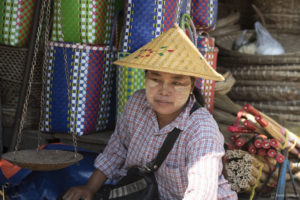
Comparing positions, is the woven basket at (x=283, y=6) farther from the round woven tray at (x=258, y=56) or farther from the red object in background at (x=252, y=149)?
the red object in background at (x=252, y=149)

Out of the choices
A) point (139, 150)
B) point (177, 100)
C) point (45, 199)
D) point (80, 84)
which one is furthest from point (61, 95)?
point (177, 100)

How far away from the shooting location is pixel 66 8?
2836mm

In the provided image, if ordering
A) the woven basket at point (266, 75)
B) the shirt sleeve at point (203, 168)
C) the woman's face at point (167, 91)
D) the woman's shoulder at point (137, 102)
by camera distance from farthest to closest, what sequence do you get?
the woven basket at point (266, 75) → the woman's shoulder at point (137, 102) → the woman's face at point (167, 91) → the shirt sleeve at point (203, 168)

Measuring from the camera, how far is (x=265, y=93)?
3904 mm

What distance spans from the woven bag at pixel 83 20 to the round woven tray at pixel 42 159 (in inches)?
30.7

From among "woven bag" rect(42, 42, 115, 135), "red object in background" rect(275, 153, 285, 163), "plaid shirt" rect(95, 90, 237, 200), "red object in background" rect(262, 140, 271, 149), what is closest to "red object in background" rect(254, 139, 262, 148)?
"red object in background" rect(262, 140, 271, 149)

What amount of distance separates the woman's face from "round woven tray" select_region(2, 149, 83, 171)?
0.54 meters

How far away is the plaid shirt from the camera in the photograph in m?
1.85

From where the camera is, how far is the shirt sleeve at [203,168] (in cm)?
181

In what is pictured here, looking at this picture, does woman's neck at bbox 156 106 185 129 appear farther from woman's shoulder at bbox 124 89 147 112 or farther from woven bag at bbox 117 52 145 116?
woven bag at bbox 117 52 145 116

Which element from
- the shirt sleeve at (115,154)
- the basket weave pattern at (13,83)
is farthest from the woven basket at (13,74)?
the shirt sleeve at (115,154)

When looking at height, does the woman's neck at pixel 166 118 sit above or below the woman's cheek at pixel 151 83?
below

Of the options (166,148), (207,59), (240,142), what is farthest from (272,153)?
(166,148)

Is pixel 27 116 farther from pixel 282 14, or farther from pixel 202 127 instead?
pixel 282 14
